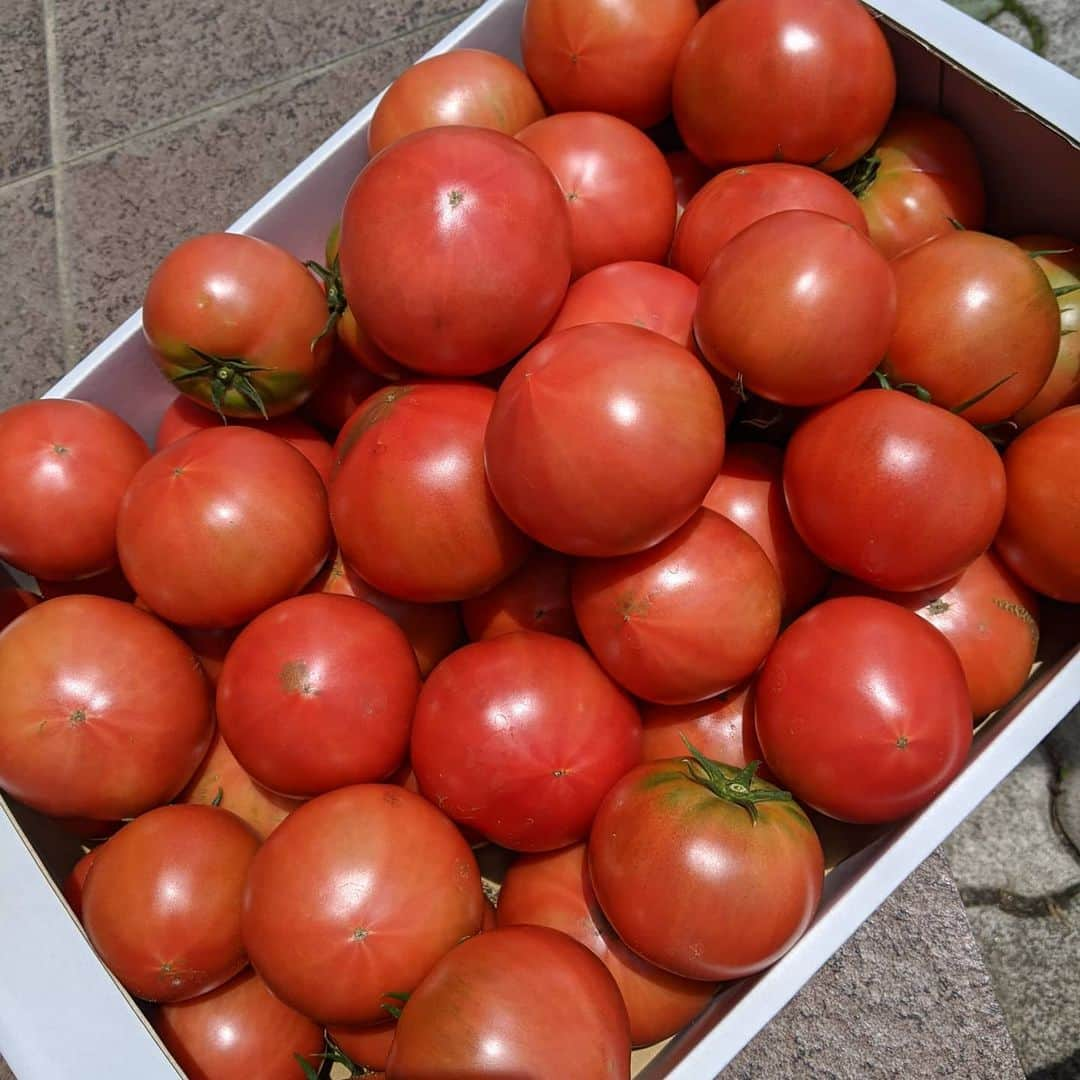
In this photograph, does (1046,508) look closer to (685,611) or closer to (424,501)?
(685,611)

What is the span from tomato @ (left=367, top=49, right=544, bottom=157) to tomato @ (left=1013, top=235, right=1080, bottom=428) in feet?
1.90

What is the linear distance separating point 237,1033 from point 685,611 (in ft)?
1.77

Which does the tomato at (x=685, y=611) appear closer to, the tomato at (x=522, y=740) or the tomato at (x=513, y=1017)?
the tomato at (x=522, y=740)

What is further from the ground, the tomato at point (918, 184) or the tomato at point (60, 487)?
the tomato at point (918, 184)

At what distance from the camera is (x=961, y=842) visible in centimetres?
142

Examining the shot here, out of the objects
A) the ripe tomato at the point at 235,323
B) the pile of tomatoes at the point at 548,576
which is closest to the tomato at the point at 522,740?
the pile of tomatoes at the point at 548,576

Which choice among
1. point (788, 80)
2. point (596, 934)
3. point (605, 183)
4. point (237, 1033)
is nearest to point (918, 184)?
point (788, 80)

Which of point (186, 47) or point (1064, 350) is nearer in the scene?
point (1064, 350)

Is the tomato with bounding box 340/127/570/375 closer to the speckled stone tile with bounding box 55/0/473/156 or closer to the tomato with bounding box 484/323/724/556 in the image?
the tomato with bounding box 484/323/724/556

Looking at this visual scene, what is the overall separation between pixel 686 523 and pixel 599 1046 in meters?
0.42

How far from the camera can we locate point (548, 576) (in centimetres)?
96

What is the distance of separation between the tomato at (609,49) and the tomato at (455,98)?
0.16 ft

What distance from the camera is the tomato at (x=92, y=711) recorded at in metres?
0.86

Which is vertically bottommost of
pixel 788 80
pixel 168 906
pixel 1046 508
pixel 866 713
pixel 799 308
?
pixel 168 906
